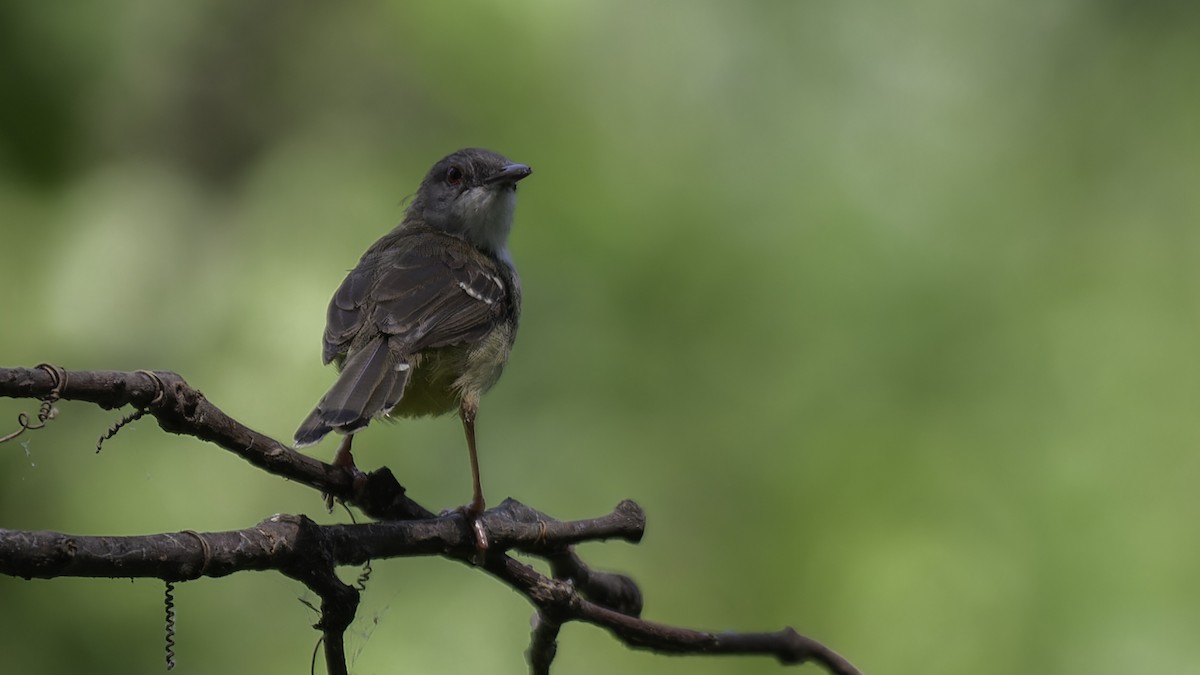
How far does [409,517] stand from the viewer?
9.10 ft

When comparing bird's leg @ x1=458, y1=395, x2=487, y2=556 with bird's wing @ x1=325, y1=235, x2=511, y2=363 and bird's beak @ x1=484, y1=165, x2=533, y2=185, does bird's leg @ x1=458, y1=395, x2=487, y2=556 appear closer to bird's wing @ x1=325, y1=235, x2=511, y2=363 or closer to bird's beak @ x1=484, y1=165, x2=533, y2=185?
bird's wing @ x1=325, y1=235, x2=511, y2=363

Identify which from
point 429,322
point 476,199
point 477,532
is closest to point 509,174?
point 476,199

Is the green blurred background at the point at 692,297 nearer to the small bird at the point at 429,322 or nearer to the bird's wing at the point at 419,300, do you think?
the small bird at the point at 429,322

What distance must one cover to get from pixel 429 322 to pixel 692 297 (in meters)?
1.84

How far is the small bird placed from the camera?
325 centimetres

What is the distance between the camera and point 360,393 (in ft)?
10.5

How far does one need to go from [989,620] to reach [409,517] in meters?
2.74

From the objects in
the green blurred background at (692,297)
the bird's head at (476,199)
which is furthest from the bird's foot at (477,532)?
the bird's head at (476,199)

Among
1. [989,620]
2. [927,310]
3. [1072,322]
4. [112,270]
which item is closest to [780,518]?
[989,620]

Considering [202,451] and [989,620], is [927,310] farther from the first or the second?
[202,451]

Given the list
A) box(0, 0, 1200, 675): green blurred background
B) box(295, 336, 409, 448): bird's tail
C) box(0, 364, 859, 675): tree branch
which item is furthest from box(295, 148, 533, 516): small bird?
box(0, 0, 1200, 675): green blurred background

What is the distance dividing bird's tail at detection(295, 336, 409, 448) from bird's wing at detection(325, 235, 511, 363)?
113mm

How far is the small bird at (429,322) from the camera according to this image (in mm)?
3248

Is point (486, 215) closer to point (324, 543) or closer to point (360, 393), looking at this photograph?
point (360, 393)
